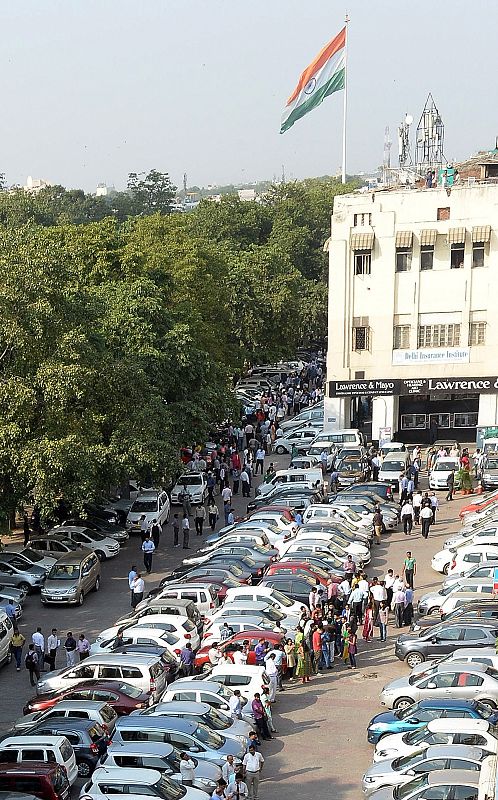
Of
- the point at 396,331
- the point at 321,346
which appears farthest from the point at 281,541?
the point at 321,346

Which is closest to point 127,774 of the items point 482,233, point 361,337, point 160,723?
point 160,723

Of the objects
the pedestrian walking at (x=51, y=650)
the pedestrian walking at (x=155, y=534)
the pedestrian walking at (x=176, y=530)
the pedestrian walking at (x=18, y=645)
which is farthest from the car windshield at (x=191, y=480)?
the pedestrian walking at (x=51, y=650)

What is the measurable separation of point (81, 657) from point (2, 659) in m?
2.34

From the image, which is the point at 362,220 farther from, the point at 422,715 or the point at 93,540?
the point at 422,715

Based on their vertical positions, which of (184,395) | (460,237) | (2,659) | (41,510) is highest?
(460,237)

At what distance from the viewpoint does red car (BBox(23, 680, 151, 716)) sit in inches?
959

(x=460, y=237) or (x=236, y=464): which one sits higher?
(x=460, y=237)

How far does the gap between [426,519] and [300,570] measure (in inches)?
332

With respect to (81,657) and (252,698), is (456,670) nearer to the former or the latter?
(252,698)

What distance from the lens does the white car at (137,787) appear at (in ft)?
61.6

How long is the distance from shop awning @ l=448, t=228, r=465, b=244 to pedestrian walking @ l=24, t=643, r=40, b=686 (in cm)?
3011

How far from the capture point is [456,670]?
23391 mm

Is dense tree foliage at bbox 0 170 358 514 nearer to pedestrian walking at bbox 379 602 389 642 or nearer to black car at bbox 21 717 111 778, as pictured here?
pedestrian walking at bbox 379 602 389 642

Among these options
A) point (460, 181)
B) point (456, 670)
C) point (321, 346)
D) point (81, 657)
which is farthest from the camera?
point (321, 346)
